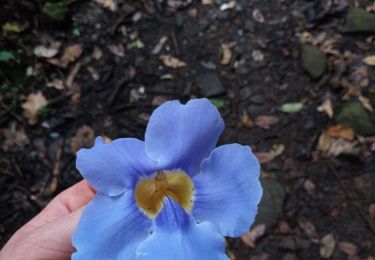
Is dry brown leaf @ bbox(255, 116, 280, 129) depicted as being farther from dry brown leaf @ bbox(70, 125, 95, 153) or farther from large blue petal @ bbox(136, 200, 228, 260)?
large blue petal @ bbox(136, 200, 228, 260)

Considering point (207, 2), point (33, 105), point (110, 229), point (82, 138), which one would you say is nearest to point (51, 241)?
point (110, 229)

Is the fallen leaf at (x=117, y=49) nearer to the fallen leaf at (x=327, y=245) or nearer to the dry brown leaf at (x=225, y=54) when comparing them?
the dry brown leaf at (x=225, y=54)

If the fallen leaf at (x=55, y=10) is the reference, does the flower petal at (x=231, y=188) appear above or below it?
above

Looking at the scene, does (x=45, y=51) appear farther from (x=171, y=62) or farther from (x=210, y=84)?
(x=210, y=84)

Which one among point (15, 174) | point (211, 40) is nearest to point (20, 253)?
point (15, 174)

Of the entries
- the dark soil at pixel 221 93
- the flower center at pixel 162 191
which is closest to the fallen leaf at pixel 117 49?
the dark soil at pixel 221 93
